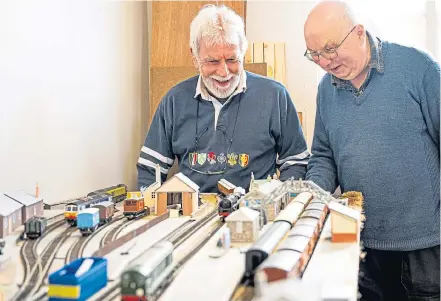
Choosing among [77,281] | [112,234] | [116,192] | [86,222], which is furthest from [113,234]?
[116,192]

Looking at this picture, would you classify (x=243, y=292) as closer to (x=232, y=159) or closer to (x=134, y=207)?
(x=134, y=207)

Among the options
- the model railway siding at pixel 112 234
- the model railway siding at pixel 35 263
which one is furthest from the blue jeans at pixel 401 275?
the model railway siding at pixel 35 263

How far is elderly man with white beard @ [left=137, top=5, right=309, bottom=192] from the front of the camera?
2.64 metres

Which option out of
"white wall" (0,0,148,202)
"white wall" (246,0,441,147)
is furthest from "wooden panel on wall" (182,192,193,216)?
"white wall" (246,0,441,147)

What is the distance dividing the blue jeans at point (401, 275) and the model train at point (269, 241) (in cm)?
48

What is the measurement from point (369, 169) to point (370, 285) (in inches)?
20.0

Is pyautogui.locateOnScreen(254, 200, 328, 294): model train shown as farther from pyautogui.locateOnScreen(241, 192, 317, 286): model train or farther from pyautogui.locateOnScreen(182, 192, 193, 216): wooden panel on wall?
pyautogui.locateOnScreen(182, 192, 193, 216): wooden panel on wall

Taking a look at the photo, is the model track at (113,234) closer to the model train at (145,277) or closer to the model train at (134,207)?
the model train at (134,207)

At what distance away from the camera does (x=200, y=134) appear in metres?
2.72

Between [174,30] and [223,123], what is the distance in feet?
4.73

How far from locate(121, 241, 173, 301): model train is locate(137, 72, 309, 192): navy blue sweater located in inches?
56.1

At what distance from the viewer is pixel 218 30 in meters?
2.61

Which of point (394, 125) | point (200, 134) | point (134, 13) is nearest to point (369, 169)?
point (394, 125)

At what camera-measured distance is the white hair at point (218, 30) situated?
2.60 metres
